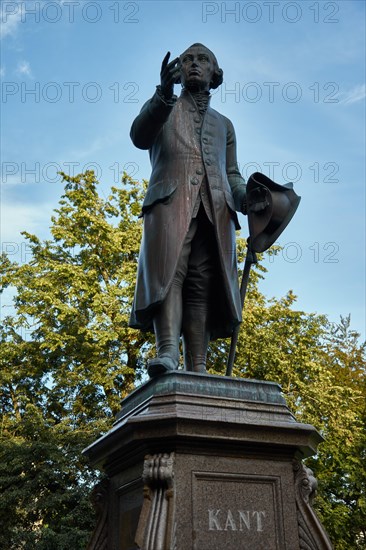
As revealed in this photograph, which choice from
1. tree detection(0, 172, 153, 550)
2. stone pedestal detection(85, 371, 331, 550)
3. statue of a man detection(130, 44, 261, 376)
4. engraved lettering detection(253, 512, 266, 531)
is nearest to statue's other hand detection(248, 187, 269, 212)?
statue of a man detection(130, 44, 261, 376)

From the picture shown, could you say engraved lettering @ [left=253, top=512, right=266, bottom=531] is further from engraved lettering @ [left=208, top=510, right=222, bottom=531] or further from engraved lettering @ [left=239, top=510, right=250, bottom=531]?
engraved lettering @ [left=208, top=510, right=222, bottom=531]

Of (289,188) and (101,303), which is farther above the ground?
(101,303)

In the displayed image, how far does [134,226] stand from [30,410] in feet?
23.0

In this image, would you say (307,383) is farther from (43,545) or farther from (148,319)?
(148,319)

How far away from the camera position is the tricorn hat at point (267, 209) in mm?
5660

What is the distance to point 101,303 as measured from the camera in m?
19.2

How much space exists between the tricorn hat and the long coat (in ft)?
0.58

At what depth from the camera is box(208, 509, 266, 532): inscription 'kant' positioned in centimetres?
421

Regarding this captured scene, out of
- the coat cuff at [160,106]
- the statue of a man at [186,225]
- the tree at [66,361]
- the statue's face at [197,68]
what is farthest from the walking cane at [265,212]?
the tree at [66,361]

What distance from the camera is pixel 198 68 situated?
5957mm

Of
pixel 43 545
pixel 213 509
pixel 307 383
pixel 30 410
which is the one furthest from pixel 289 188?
pixel 307 383

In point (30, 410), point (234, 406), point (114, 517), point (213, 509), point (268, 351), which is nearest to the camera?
point (213, 509)

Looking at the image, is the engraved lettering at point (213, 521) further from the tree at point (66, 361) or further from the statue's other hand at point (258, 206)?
the tree at point (66, 361)

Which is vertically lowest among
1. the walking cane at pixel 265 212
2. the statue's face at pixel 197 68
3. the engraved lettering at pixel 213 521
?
the engraved lettering at pixel 213 521
